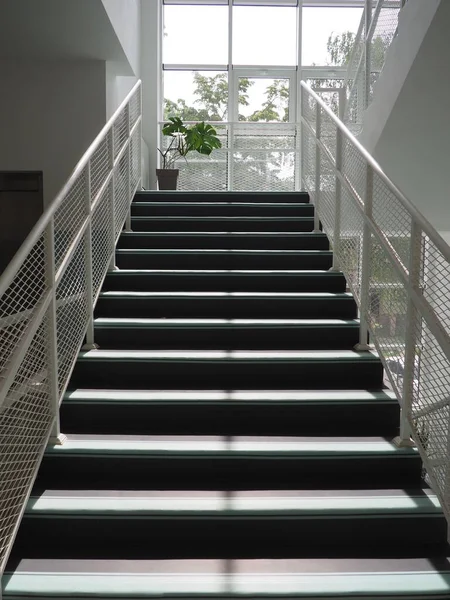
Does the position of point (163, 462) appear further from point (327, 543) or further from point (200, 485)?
point (327, 543)

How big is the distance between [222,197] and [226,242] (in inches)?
35.0

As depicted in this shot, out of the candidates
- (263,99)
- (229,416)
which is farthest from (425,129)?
(263,99)

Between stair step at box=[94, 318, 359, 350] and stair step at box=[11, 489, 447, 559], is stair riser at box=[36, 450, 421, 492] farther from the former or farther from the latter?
stair step at box=[94, 318, 359, 350]

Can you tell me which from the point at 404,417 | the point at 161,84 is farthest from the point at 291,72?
the point at 404,417

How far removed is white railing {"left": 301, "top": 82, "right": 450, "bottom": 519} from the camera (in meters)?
2.58

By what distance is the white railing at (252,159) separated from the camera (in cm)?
873

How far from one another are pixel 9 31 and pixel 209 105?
4285mm

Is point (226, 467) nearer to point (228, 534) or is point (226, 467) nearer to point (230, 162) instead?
point (228, 534)

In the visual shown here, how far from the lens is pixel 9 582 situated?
2.30 meters

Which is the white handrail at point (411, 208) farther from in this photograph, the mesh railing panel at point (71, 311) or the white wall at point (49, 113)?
the white wall at point (49, 113)

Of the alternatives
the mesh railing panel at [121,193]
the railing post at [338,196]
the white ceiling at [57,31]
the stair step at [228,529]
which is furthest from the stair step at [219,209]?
the stair step at [228,529]

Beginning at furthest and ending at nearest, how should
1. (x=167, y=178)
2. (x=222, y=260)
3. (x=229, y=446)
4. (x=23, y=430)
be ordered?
1. (x=167, y=178)
2. (x=222, y=260)
3. (x=229, y=446)
4. (x=23, y=430)

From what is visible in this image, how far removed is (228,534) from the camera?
2.59 metres

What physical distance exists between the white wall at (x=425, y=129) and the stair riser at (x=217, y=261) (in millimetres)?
974
